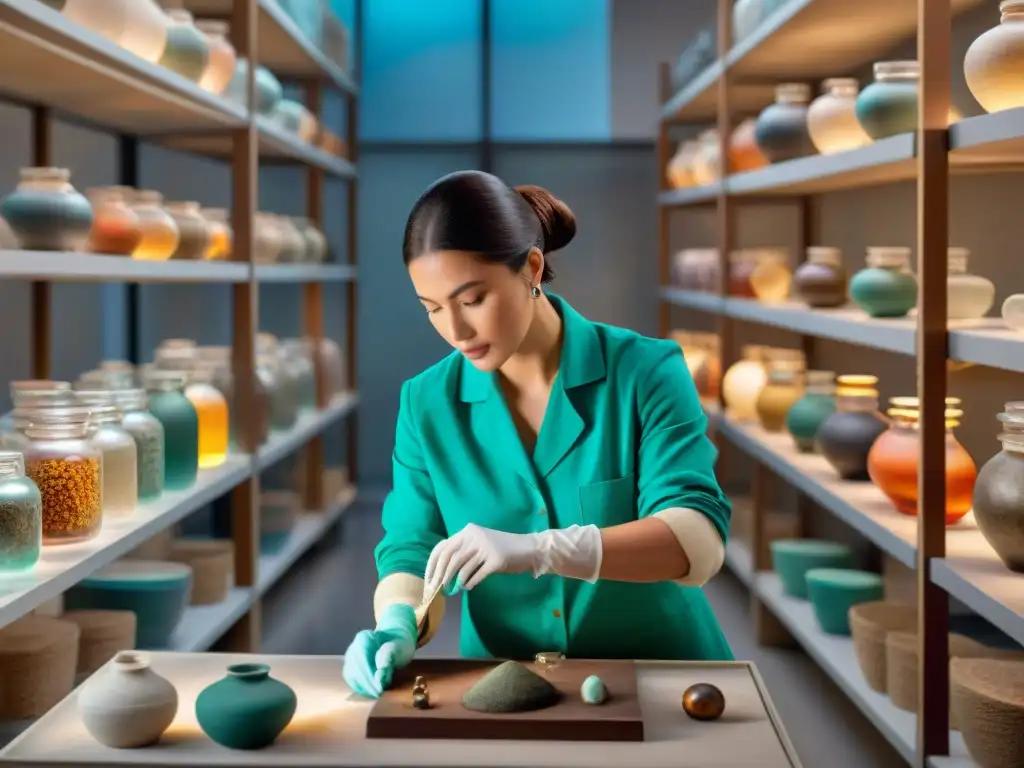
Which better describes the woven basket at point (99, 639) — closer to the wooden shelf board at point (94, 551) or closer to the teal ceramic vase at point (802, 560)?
the wooden shelf board at point (94, 551)

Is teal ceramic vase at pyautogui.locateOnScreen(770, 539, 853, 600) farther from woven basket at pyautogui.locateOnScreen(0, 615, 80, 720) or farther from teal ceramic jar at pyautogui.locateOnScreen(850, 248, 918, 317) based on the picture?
woven basket at pyautogui.locateOnScreen(0, 615, 80, 720)

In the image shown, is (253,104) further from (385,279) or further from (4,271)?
(385,279)

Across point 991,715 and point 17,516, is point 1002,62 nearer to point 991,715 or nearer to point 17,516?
point 991,715

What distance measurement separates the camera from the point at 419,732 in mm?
1450

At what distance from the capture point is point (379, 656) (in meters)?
1.56

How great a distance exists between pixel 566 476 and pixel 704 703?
1.53 ft

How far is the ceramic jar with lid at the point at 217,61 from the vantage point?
3.46 m

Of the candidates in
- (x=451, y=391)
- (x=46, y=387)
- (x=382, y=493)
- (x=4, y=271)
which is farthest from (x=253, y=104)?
(x=382, y=493)

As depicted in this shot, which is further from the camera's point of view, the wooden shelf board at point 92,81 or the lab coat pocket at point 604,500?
the wooden shelf board at point 92,81

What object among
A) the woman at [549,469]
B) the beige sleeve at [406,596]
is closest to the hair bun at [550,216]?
the woman at [549,469]

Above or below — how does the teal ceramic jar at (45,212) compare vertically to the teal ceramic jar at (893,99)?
below

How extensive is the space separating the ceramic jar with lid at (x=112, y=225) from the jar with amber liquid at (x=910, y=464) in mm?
1742

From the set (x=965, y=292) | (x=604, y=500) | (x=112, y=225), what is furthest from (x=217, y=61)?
Answer: (x=604, y=500)

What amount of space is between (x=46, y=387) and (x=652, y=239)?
14.3 feet
